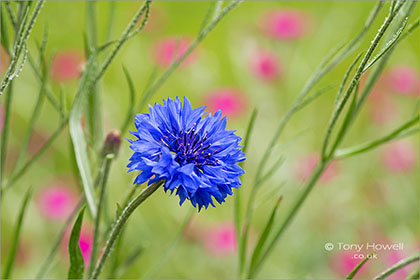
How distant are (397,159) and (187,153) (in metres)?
0.98

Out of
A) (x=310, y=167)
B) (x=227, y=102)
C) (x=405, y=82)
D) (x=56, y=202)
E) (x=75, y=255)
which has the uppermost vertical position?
(x=405, y=82)

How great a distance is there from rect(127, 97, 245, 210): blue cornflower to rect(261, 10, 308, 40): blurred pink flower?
947mm

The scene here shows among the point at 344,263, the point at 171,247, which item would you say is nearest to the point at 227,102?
the point at 344,263

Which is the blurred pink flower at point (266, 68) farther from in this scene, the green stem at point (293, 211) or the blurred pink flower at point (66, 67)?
the green stem at point (293, 211)

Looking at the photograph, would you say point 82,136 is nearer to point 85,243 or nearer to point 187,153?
point 187,153

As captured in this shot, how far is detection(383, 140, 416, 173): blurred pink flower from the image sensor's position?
4.34 feet

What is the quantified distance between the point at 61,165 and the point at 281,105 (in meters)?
0.60

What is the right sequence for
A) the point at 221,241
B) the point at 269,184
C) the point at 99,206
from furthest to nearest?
the point at 269,184, the point at 221,241, the point at 99,206

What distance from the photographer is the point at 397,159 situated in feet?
4.38

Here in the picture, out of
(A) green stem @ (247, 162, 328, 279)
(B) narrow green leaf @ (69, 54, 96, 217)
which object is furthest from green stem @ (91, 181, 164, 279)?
(A) green stem @ (247, 162, 328, 279)

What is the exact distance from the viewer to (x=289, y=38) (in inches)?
55.0

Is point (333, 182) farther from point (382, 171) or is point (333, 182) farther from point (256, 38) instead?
point (256, 38)

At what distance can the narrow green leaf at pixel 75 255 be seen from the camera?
1.68 ft

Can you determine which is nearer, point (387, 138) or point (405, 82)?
point (387, 138)
